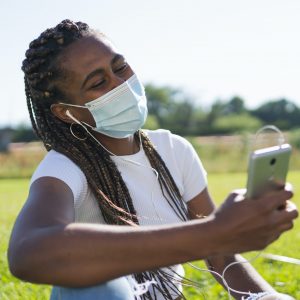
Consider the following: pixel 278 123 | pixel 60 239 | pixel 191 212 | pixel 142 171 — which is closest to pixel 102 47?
pixel 142 171

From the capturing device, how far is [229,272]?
230cm

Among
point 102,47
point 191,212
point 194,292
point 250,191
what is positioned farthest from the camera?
point 194,292

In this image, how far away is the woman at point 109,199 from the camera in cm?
156

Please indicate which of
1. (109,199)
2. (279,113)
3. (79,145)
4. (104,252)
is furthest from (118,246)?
(279,113)

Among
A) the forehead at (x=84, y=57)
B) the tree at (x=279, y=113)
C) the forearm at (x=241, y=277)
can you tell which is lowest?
the tree at (x=279, y=113)

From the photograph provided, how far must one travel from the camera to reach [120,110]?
2.43 metres

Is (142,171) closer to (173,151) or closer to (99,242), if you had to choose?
(173,151)

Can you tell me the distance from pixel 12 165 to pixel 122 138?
20.6m

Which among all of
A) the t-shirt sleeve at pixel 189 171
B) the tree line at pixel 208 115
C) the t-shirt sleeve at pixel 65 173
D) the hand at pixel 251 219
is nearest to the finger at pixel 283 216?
the hand at pixel 251 219

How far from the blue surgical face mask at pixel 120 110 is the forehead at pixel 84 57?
0.14 meters

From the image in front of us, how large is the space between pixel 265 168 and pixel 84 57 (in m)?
0.91

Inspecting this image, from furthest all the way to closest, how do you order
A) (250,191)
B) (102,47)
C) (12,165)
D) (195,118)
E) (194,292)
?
(195,118), (12,165), (194,292), (102,47), (250,191)

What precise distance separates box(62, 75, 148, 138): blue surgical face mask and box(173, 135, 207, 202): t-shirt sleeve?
182 millimetres

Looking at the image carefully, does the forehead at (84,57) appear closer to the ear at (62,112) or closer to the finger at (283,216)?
the ear at (62,112)
